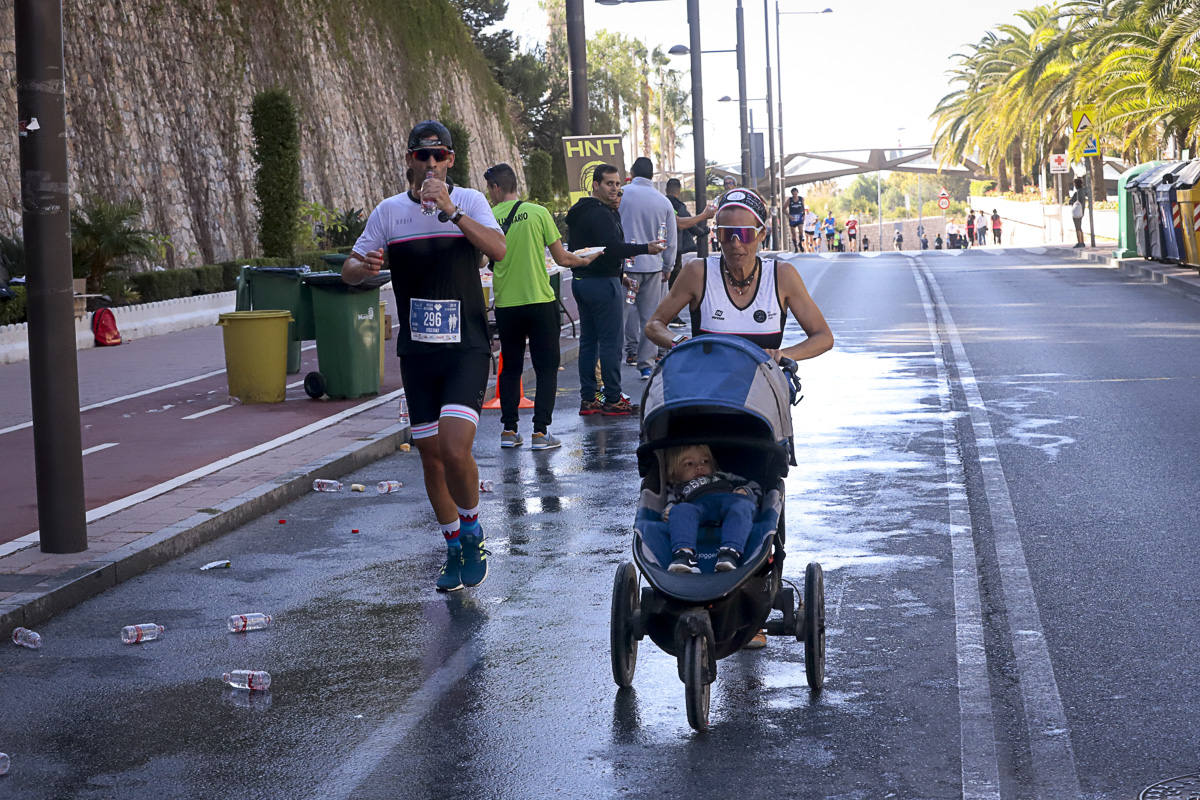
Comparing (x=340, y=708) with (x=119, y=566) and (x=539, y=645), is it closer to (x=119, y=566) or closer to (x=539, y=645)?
(x=539, y=645)

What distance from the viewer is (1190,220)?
29.7m

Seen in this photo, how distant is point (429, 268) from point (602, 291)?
239 inches

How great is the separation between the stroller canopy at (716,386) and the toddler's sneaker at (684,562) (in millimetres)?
469

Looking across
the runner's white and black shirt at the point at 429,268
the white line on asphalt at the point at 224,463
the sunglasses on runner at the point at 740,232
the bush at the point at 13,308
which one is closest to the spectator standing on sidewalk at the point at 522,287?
the white line on asphalt at the point at 224,463

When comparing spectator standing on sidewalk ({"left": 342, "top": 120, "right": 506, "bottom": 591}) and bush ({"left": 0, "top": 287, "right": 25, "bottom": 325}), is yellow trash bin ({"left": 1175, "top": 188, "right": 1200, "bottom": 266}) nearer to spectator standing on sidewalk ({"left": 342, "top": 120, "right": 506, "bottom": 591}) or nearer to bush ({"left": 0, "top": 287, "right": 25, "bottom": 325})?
bush ({"left": 0, "top": 287, "right": 25, "bottom": 325})

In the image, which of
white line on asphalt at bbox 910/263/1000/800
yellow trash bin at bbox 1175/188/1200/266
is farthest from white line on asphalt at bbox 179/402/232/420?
yellow trash bin at bbox 1175/188/1200/266

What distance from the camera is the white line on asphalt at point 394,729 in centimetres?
472

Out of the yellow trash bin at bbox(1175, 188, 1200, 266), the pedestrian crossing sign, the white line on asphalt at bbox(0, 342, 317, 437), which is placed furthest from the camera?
the pedestrian crossing sign

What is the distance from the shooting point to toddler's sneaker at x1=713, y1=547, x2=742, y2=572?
521 cm

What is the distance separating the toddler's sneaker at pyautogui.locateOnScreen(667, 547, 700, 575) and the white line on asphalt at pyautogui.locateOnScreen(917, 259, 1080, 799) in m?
1.18

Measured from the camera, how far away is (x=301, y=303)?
49.9 feet

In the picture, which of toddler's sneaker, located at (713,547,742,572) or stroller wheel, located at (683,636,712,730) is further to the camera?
toddler's sneaker, located at (713,547,742,572)

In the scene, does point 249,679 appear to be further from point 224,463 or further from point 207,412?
point 207,412

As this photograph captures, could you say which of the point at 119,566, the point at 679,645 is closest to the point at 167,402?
the point at 119,566
